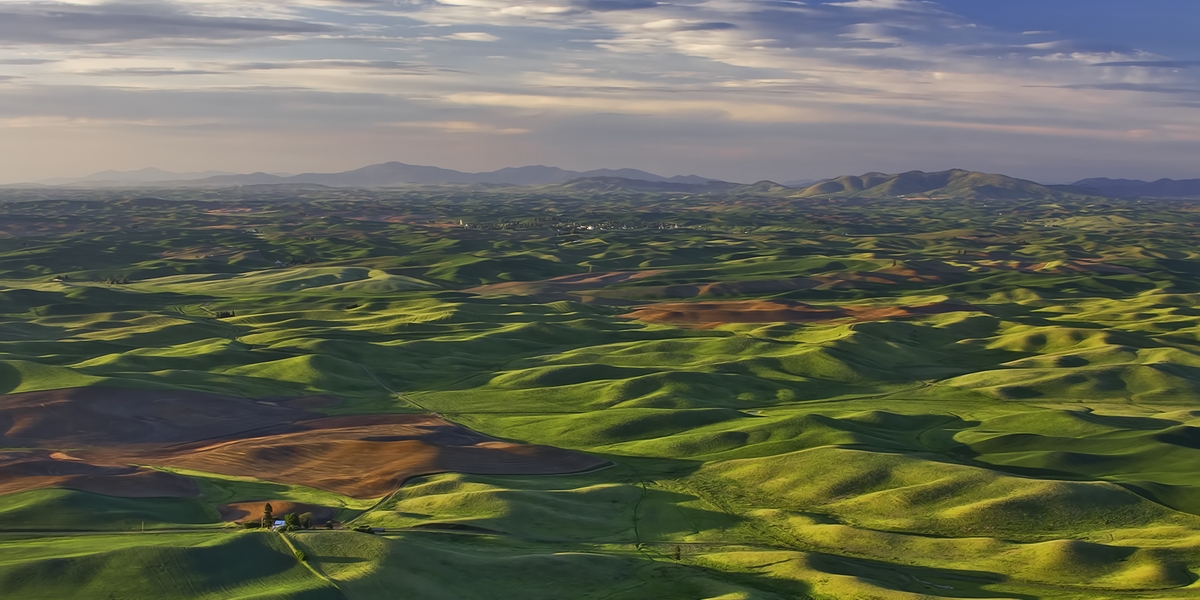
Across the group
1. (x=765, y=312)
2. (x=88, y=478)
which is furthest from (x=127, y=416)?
(x=765, y=312)

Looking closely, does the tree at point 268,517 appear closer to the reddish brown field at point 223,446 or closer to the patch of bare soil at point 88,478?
the patch of bare soil at point 88,478

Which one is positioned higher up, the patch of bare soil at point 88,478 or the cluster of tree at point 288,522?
the cluster of tree at point 288,522

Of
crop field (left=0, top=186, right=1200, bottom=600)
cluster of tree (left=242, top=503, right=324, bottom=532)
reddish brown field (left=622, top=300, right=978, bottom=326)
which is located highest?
cluster of tree (left=242, top=503, right=324, bottom=532)

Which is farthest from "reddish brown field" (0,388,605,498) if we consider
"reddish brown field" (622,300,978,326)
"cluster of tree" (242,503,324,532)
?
"reddish brown field" (622,300,978,326)

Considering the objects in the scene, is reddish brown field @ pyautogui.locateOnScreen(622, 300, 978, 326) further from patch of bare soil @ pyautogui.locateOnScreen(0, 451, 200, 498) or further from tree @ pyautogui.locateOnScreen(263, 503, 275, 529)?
tree @ pyautogui.locateOnScreen(263, 503, 275, 529)

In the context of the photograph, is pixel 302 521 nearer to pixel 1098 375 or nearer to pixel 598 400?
pixel 598 400

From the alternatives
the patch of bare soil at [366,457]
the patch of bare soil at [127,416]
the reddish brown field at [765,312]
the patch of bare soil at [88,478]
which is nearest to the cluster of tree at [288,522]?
the patch of bare soil at [366,457]

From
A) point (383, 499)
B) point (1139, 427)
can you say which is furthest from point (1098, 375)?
point (383, 499)
